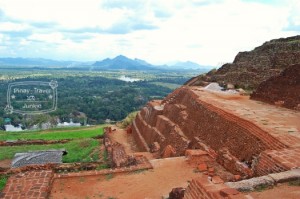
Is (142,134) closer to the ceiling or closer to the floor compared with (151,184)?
closer to the floor

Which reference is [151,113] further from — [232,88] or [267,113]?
[267,113]

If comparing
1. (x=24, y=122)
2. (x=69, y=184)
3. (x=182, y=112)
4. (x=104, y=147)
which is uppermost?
(x=182, y=112)

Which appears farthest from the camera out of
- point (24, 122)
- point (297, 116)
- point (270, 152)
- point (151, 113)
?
point (24, 122)

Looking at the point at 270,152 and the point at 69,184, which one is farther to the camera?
the point at 69,184

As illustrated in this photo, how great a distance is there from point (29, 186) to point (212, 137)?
5.83 metres

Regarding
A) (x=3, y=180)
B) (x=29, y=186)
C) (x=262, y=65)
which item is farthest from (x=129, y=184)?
(x=262, y=65)

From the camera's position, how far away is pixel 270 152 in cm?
666

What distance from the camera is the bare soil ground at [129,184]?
6977mm

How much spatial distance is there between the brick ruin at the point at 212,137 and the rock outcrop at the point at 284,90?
2994mm

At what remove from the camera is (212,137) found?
10.0 m

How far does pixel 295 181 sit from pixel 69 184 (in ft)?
16.8

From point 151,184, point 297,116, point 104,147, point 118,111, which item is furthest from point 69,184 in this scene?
point 118,111

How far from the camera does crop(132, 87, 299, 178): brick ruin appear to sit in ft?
23.4

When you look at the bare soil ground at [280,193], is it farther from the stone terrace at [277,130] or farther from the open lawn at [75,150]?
the open lawn at [75,150]
